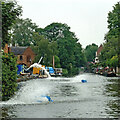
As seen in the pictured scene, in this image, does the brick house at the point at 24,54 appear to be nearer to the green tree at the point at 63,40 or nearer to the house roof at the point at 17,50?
the house roof at the point at 17,50

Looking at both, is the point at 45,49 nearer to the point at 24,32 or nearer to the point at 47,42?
the point at 47,42

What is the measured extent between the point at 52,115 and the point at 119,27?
7715 cm

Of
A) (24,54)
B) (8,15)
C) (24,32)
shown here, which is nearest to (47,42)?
(24,54)

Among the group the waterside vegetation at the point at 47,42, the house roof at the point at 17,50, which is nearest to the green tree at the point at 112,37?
the waterside vegetation at the point at 47,42

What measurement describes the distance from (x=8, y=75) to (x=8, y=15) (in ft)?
13.9

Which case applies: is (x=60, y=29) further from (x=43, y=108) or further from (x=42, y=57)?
(x=43, y=108)


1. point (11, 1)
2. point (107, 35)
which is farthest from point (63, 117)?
point (107, 35)

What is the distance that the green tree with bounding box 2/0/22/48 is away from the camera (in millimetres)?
20597

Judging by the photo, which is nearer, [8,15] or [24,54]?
[8,15]

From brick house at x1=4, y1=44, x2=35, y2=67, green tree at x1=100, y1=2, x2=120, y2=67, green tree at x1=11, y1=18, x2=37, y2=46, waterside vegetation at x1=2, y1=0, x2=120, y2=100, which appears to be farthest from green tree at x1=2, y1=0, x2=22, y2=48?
green tree at x1=11, y1=18, x2=37, y2=46

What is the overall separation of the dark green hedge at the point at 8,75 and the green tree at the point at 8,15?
2.02 m

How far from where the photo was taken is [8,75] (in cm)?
1939

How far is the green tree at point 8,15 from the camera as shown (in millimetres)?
20597

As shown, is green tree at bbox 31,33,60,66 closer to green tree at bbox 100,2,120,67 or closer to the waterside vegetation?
the waterside vegetation
